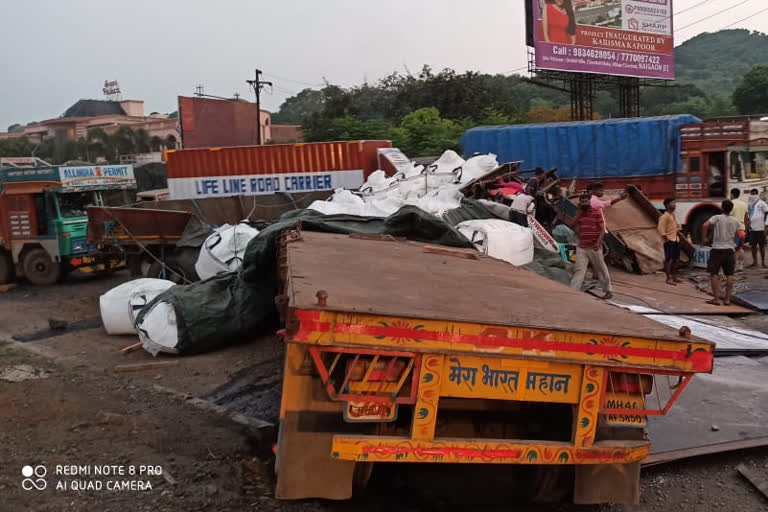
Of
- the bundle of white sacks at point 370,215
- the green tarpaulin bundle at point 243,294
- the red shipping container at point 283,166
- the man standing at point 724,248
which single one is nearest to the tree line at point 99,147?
the red shipping container at point 283,166

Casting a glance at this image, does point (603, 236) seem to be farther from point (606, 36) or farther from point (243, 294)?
point (606, 36)

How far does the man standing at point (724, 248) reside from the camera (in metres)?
8.84

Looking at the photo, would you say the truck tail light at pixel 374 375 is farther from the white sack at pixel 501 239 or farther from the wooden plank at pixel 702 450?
the white sack at pixel 501 239

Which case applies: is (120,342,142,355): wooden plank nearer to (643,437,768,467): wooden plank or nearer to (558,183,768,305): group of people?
(558,183,768,305): group of people

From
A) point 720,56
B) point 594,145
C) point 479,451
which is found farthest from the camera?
point 720,56

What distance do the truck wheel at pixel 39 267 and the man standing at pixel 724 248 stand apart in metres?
12.2

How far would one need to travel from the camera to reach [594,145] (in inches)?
668

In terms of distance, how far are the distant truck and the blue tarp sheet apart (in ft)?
0.06

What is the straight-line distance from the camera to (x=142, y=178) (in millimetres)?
31156

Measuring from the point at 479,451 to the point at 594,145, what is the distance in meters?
15.2

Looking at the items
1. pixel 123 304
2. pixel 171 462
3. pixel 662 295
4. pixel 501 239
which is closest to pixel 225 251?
pixel 123 304

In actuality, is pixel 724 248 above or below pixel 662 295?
above

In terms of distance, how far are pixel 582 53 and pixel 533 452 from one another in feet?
80.8

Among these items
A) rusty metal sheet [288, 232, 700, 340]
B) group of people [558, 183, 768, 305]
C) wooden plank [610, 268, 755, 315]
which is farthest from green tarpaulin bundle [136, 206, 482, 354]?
wooden plank [610, 268, 755, 315]
